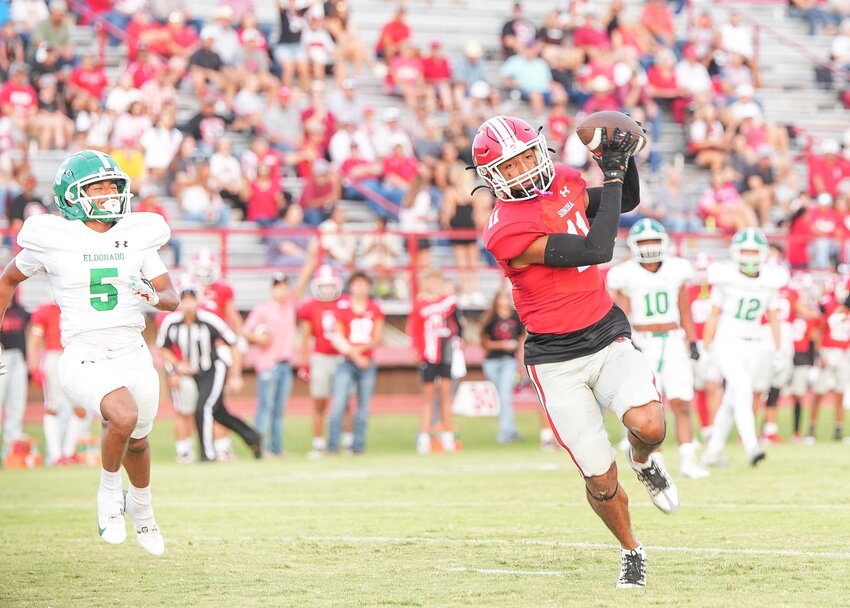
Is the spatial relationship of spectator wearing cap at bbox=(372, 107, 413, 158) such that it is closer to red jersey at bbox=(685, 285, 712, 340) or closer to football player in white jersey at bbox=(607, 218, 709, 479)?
red jersey at bbox=(685, 285, 712, 340)

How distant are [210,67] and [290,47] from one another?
147cm

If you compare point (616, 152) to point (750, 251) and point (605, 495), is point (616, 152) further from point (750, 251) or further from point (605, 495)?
point (750, 251)

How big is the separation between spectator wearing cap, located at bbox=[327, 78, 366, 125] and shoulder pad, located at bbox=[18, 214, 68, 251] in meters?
13.9

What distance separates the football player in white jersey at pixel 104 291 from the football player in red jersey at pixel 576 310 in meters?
1.92

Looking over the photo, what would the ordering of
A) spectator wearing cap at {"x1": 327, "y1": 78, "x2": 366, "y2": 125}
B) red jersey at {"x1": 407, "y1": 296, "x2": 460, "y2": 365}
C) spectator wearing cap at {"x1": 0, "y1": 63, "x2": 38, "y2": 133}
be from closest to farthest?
red jersey at {"x1": 407, "y1": 296, "x2": 460, "y2": 365} → spectator wearing cap at {"x1": 0, "y1": 63, "x2": 38, "y2": 133} → spectator wearing cap at {"x1": 327, "y1": 78, "x2": 366, "y2": 125}

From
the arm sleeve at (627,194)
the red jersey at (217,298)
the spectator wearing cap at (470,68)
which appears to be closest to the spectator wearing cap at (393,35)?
the spectator wearing cap at (470,68)

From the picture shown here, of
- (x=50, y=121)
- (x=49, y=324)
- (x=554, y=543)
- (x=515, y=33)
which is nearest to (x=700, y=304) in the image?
(x=49, y=324)

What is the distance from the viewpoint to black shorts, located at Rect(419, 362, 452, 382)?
16750 mm

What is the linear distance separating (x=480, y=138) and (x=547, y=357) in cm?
106

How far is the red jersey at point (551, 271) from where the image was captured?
6.53 m

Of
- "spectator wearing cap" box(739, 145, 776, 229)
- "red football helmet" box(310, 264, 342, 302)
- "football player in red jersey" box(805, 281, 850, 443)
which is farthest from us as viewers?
"spectator wearing cap" box(739, 145, 776, 229)

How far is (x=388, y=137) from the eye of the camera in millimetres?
20953

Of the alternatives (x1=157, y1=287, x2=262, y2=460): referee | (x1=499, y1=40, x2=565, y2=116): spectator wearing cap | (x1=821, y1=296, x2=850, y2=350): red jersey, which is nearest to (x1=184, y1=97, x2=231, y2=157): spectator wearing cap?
(x1=157, y1=287, x2=262, y2=460): referee

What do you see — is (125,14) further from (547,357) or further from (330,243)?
(547,357)
